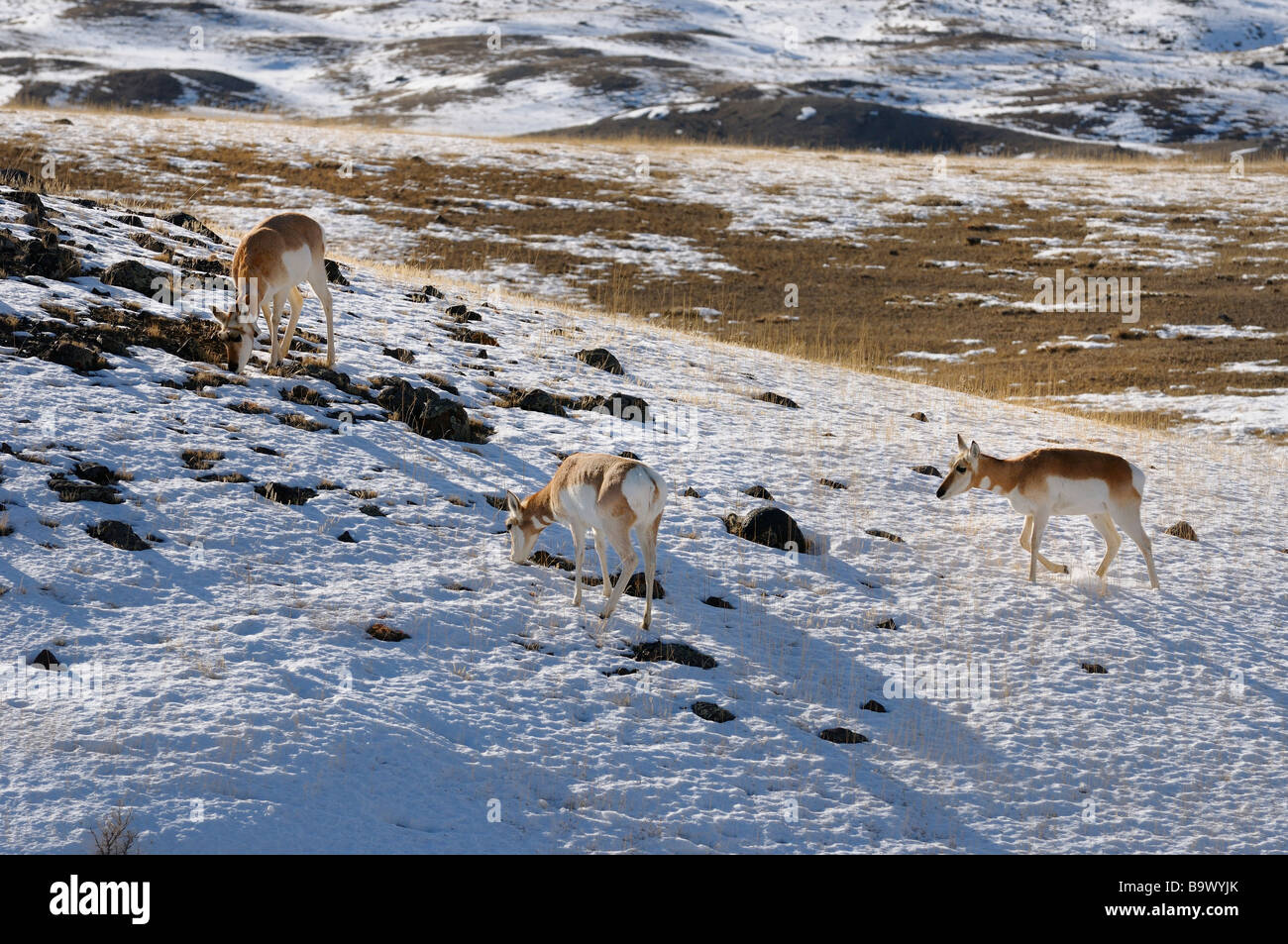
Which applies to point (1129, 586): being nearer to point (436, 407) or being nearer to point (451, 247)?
point (436, 407)

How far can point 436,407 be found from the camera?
14.1 metres

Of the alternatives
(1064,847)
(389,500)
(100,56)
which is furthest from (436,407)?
(100,56)

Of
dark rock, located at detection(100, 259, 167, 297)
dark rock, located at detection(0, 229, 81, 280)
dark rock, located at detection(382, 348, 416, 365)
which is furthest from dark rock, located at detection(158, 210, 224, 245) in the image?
dark rock, located at detection(382, 348, 416, 365)

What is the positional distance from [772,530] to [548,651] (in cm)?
371

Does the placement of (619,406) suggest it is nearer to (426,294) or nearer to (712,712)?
(426,294)

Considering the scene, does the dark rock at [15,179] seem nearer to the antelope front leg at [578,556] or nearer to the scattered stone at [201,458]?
the scattered stone at [201,458]

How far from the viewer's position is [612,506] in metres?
9.75

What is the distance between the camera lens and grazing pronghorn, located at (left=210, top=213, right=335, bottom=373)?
13844mm

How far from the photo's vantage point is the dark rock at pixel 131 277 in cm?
1703

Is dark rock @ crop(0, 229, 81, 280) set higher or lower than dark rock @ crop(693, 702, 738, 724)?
higher

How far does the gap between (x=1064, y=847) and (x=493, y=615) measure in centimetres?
493

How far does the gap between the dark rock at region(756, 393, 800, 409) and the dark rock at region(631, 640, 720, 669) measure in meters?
9.24

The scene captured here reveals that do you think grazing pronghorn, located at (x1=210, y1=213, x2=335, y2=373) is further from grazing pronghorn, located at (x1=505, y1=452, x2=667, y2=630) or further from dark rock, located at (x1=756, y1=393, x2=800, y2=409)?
dark rock, located at (x1=756, y1=393, x2=800, y2=409)

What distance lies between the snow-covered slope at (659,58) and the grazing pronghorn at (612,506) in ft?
251
